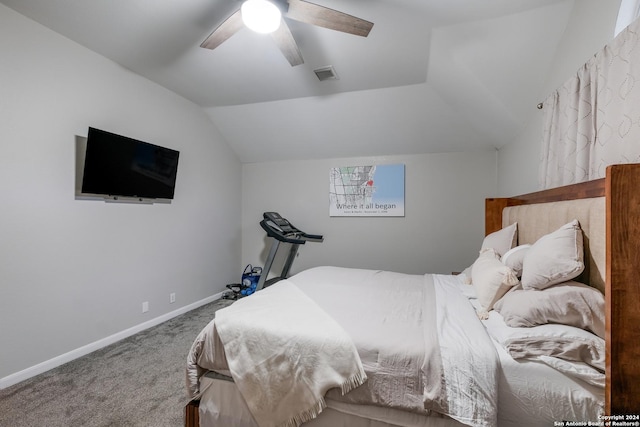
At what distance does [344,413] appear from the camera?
4.14 ft

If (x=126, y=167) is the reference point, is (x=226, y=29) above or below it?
above

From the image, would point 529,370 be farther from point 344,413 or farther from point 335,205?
point 335,205

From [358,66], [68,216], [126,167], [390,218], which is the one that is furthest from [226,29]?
[390,218]

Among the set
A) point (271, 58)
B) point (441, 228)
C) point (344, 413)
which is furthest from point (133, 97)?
point (441, 228)

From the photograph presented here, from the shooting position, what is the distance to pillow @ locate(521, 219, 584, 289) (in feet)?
4.04

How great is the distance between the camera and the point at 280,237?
3.79m

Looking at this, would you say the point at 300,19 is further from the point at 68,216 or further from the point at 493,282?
the point at 68,216

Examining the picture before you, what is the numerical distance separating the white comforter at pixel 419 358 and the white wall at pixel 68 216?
65.6 inches

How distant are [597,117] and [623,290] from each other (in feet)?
3.37

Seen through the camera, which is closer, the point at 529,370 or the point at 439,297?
the point at 529,370

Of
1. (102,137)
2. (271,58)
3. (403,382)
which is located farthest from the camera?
(271,58)

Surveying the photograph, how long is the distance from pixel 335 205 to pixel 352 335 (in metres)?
3.08

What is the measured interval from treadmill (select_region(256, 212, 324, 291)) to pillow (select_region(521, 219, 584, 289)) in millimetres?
2816

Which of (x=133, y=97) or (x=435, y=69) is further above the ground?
(x=435, y=69)
